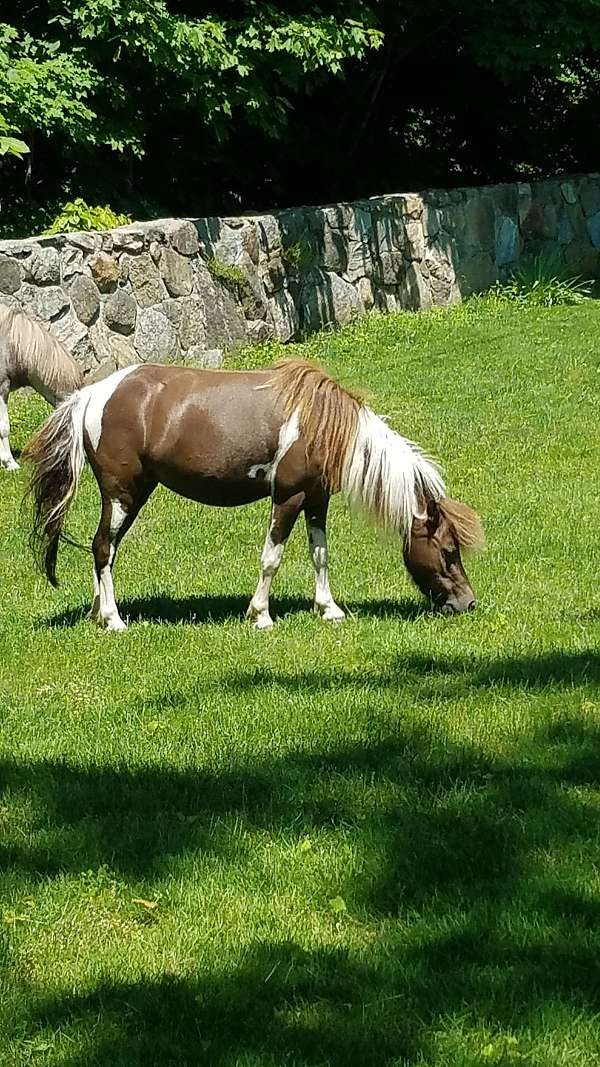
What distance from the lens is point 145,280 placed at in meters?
15.6

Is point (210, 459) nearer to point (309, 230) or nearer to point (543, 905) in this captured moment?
point (543, 905)

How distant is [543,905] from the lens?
4379 mm

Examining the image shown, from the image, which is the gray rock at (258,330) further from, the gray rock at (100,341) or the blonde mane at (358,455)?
the blonde mane at (358,455)

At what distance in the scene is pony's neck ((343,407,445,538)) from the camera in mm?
7926

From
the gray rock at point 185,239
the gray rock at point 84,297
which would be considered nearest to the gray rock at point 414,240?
the gray rock at point 185,239

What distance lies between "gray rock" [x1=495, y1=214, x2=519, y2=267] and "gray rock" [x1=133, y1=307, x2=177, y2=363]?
23.9 ft

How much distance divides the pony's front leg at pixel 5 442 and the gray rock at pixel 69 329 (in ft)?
6.65

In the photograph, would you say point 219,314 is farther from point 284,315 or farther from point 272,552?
point 272,552

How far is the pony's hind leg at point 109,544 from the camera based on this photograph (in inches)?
316

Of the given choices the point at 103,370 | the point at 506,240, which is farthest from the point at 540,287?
the point at 103,370

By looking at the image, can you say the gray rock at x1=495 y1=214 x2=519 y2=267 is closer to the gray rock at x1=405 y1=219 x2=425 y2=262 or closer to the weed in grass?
the weed in grass

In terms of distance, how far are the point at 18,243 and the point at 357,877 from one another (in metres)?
10.7

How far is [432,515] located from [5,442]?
556 cm

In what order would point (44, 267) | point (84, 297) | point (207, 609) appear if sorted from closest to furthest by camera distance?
point (207, 609) → point (44, 267) → point (84, 297)
